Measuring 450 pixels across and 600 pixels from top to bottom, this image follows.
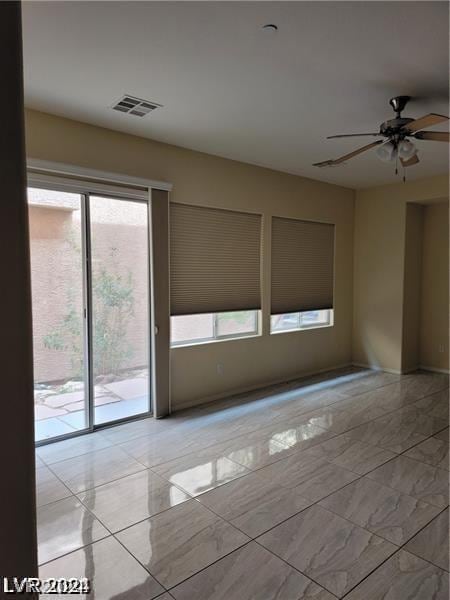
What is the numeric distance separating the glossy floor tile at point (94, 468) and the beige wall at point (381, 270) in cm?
445

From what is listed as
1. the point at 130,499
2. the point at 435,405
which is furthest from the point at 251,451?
the point at 435,405

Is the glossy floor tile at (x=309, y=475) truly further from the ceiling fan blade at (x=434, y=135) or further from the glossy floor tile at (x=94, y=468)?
the ceiling fan blade at (x=434, y=135)

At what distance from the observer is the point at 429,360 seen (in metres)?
6.32

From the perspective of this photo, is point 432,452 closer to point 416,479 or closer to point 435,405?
point 416,479

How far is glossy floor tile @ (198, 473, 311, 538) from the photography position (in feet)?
8.07

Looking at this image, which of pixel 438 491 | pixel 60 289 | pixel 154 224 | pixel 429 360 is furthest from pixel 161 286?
pixel 429 360

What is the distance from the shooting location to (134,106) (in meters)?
3.27

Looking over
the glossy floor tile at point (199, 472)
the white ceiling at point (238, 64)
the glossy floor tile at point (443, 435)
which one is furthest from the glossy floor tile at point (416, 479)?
the white ceiling at point (238, 64)

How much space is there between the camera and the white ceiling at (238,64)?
209 centimetres

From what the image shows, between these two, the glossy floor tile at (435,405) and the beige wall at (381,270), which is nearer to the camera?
the glossy floor tile at (435,405)

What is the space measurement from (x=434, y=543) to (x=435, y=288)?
4.74 metres

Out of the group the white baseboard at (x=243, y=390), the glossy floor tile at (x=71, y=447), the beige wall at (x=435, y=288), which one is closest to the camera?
the glossy floor tile at (x=71, y=447)

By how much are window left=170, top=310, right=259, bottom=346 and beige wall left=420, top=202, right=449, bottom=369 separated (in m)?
2.97

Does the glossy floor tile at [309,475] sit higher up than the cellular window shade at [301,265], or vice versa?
the cellular window shade at [301,265]
